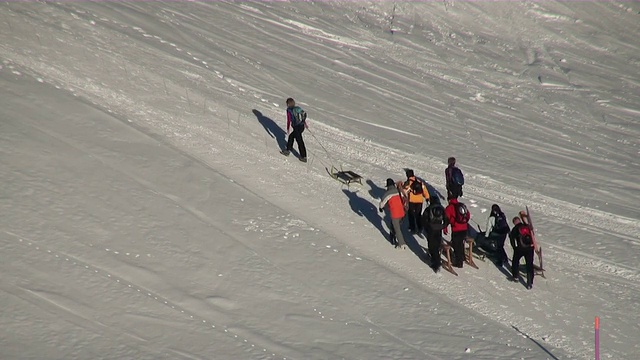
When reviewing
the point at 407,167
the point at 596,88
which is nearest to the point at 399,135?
the point at 407,167

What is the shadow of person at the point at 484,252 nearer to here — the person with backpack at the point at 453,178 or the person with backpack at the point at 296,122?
the person with backpack at the point at 453,178

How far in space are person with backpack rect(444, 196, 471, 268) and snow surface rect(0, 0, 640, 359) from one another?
21.6 inches

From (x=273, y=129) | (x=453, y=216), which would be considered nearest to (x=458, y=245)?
(x=453, y=216)

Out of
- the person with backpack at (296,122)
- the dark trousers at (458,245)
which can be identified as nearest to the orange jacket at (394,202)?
the dark trousers at (458,245)

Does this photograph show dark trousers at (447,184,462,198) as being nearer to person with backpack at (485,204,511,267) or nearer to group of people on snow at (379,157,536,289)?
group of people on snow at (379,157,536,289)

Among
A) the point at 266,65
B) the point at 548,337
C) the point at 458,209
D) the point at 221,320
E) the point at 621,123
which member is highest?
the point at 621,123

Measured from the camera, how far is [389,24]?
93.9ft

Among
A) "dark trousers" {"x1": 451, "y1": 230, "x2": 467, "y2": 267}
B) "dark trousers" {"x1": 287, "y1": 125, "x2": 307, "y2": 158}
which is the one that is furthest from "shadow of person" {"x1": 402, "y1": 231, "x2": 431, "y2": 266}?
"dark trousers" {"x1": 287, "y1": 125, "x2": 307, "y2": 158}

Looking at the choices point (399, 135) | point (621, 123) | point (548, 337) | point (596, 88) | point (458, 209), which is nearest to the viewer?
point (548, 337)

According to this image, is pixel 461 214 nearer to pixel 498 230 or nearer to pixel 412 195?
pixel 498 230

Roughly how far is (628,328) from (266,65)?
43.6 ft

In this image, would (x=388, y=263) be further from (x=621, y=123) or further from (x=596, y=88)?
(x=596, y=88)

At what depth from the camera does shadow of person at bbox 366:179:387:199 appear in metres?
16.6

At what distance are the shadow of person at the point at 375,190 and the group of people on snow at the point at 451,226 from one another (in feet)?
4.45
